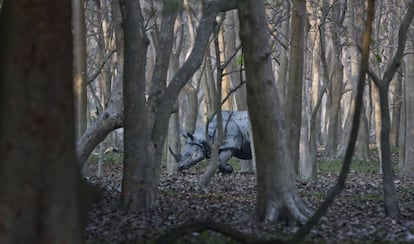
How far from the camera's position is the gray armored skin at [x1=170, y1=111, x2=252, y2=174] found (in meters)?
26.6

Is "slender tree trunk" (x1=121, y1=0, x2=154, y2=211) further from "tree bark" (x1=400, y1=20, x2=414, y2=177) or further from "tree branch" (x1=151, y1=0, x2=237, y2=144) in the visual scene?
"tree bark" (x1=400, y1=20, x2=414, y2=177)

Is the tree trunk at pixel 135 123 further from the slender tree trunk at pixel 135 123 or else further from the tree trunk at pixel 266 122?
the tree trunk at pixel 266 122

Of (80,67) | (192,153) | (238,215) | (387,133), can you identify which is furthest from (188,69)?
(192,153)

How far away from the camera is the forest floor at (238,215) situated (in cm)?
1171

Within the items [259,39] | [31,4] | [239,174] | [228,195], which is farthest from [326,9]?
[31,4]

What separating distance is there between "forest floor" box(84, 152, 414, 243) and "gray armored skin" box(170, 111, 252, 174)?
2.75 m

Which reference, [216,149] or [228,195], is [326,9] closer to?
[216,149]

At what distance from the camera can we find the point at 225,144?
27.8 metres

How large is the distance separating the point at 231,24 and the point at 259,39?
18204mm

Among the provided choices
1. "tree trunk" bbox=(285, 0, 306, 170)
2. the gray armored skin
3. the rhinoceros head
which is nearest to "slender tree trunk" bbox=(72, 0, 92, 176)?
the gray armored skin

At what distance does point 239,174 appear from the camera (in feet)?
91.9

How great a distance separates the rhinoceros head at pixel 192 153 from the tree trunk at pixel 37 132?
1888cm

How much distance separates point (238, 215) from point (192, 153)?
12188mm

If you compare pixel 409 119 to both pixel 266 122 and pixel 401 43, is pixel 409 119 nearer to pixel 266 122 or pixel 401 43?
pixel 401 43
